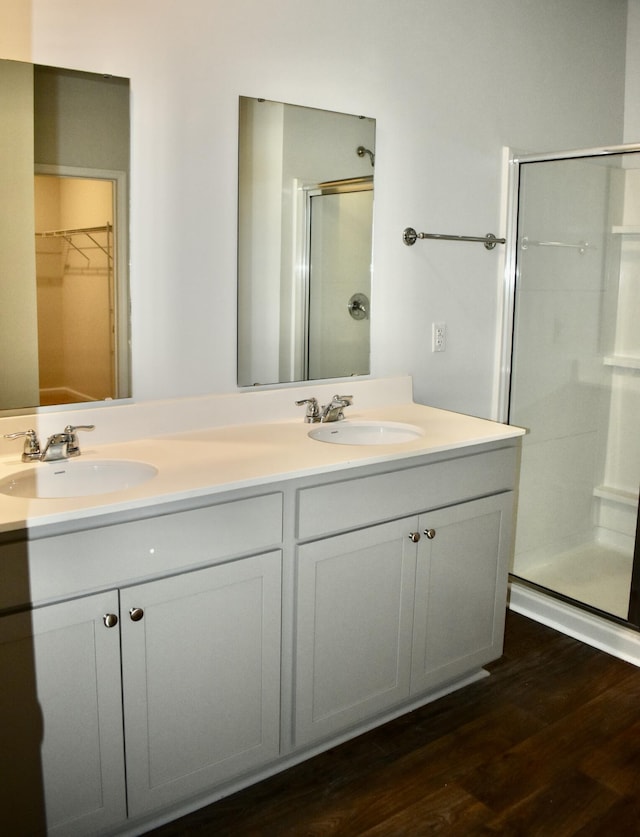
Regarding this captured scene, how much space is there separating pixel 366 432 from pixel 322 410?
16 centimetres

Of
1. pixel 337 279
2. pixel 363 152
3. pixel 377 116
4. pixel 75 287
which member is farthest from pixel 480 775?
pixel 377 116

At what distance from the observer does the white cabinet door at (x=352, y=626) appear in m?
1.98

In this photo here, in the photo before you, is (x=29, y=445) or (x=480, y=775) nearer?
(x=29, y=445)

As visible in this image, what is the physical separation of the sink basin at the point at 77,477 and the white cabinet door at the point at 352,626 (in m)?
0.46

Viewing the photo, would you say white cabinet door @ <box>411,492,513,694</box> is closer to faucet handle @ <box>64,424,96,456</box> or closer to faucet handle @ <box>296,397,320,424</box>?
faucet handle @ <box>296,397,320,424</box>

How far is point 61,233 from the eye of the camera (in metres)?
1.94

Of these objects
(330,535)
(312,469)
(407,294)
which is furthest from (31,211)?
(407,294)

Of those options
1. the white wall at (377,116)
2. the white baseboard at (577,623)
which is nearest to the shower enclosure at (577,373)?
the white baseboard at (577,623)

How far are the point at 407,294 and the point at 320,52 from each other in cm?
83

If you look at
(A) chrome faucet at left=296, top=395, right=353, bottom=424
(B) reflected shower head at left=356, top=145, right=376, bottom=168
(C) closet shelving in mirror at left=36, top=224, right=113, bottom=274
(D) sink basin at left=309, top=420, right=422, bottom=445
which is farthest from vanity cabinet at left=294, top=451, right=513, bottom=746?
(B) reflected shower head at left=356, top=145, right=376, bottom=168

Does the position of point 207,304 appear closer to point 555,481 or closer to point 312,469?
point 312,469

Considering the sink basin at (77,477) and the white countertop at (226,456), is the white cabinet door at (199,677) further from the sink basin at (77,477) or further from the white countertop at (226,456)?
the sink basin at (77,477)

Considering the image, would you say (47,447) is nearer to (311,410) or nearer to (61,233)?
(61,233)

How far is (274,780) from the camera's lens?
79.4 inches
